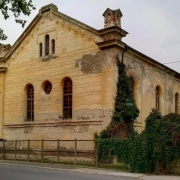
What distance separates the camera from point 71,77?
82.4ft

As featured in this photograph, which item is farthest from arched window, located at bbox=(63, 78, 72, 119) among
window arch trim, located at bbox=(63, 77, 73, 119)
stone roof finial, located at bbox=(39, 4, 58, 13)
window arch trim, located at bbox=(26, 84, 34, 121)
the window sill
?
stone roof finial, located at bbox=(39, 4, 58, 13)

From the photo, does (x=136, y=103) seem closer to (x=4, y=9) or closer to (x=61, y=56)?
(x=61, y=56)

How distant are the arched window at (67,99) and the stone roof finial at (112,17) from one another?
5.26 metres

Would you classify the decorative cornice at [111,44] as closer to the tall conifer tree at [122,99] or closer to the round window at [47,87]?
the tall conifer tree at [122,99]

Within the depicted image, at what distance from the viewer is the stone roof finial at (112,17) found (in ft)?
76.3

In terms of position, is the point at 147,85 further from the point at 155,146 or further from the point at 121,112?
the point at 155,146

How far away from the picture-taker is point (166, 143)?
16844mm

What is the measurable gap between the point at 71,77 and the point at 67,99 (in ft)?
5.86

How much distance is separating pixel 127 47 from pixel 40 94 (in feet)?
26.9

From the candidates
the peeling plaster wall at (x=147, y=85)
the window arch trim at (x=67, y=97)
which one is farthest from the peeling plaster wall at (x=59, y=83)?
the peeling plaster wall at (x=147, y=85)

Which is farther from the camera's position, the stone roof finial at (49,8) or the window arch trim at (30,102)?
the window arch trim at (30,102)

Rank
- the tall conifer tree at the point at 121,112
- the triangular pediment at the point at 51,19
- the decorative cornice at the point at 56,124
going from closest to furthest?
the tall conifer tree at the point at 121,112
the decorative cornice at the point at 56,124
the triangular pediment at the point at 51,19

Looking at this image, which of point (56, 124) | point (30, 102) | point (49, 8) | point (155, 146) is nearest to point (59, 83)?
point (56, 124)

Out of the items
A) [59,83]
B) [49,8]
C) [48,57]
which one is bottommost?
[59,83]
